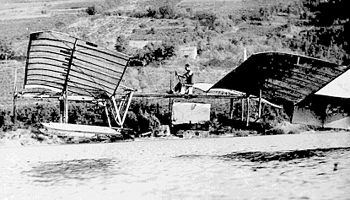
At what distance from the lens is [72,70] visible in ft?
57.7

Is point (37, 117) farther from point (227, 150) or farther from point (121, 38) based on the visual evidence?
point (121, 38)

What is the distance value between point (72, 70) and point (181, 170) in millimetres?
6731

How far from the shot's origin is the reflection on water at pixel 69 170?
12.1m

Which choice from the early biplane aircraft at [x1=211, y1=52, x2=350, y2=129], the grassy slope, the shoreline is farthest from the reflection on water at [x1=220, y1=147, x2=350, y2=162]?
the grassy slope

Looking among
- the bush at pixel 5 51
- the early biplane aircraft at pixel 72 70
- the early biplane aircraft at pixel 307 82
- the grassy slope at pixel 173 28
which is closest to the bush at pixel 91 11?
the grassy slope at pixel 173 28

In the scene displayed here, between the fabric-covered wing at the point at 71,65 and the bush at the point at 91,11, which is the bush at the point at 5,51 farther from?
the fabric-covered wing at the point at 71,65

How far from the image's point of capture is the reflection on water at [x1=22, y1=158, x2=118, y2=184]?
39.7 ft

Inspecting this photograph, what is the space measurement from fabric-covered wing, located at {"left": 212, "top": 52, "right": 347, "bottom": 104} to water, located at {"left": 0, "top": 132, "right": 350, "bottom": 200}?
1.86 metres

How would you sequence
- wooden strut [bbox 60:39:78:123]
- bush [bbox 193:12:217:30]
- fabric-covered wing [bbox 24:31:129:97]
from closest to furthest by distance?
fabric-covered wing [bbox 24:31:129:97]
wooden strut [bbox 60:39:78:123]
bush [bbox 193:12:217:30]

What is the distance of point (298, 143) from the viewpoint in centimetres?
1916

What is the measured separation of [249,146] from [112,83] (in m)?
5.27

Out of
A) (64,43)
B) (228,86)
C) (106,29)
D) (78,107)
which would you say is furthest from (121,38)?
(64,43)

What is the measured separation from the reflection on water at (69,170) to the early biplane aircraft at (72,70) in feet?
5.65

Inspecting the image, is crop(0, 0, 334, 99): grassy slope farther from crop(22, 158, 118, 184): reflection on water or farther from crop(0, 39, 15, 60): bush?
crop(22, 158, 118, 184): reflection on water
